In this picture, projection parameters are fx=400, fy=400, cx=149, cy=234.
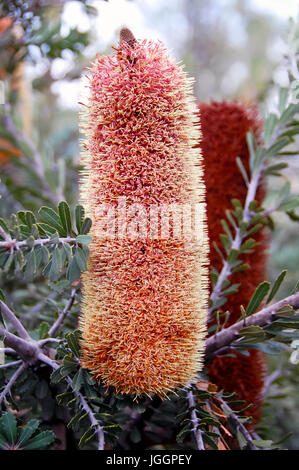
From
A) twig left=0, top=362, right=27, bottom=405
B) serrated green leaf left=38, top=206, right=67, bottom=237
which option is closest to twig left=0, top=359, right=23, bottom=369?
twig left=0, top=362, right=27, bottom=405

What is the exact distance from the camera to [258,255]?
0.91 m

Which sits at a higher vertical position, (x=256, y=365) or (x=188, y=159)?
(x=188, y=159)

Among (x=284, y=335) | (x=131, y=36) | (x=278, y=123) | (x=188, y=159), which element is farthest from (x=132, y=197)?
(x=278, y=123)

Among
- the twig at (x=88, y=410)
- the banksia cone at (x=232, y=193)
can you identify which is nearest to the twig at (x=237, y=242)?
the banksia cone at (x=232, y=193)

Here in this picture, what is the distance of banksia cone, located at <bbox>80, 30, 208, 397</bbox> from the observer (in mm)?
542

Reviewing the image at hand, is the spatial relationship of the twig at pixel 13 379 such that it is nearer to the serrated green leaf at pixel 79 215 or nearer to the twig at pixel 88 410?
the twig at pixel 88 410

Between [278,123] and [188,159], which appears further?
[278,123]

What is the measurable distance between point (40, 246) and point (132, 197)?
5.9 inches

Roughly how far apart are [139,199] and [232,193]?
390 millimetres

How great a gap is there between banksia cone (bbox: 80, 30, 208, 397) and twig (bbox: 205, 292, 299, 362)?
0.38 ft

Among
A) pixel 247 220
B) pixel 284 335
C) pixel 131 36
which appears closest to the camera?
pixel 131 36

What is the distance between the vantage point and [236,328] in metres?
0.66

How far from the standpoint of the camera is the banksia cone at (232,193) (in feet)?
2.70
